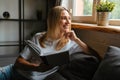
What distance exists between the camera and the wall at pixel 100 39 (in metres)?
1.79

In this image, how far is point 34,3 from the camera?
141 inches

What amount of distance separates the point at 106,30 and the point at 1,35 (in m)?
2.26

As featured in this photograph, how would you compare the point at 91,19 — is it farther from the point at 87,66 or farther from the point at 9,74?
the point at 9,74

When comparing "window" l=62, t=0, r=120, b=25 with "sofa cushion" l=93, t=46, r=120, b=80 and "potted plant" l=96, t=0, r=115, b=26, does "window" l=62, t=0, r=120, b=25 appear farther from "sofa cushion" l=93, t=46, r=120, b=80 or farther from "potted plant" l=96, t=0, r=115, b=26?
"sofa cushion" l=93, t=46, r=120, b=80

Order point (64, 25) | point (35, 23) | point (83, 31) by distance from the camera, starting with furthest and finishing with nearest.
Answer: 1. point (35, 23)
2. point (83, 31)
3. point (64, 25)

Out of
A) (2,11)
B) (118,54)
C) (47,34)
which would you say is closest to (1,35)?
(2,11)

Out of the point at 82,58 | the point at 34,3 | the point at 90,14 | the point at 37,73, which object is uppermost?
the point at 34,3

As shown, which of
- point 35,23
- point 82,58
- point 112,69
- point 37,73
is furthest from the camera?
point 35,23

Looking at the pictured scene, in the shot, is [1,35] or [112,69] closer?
[112,69]

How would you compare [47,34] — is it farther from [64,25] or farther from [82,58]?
[82,58]

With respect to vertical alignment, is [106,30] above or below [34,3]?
below

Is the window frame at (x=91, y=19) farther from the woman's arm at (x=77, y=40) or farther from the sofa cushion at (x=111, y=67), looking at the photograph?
the sofa cushion at (x=111, y=67)

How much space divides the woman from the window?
44cm

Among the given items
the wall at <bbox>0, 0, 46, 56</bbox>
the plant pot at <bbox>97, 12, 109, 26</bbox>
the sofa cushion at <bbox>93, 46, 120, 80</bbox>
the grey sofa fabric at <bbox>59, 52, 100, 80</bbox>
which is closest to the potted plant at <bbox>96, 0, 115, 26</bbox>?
the plant pot at <bbox>97, 12, 109, 26</bbox>
